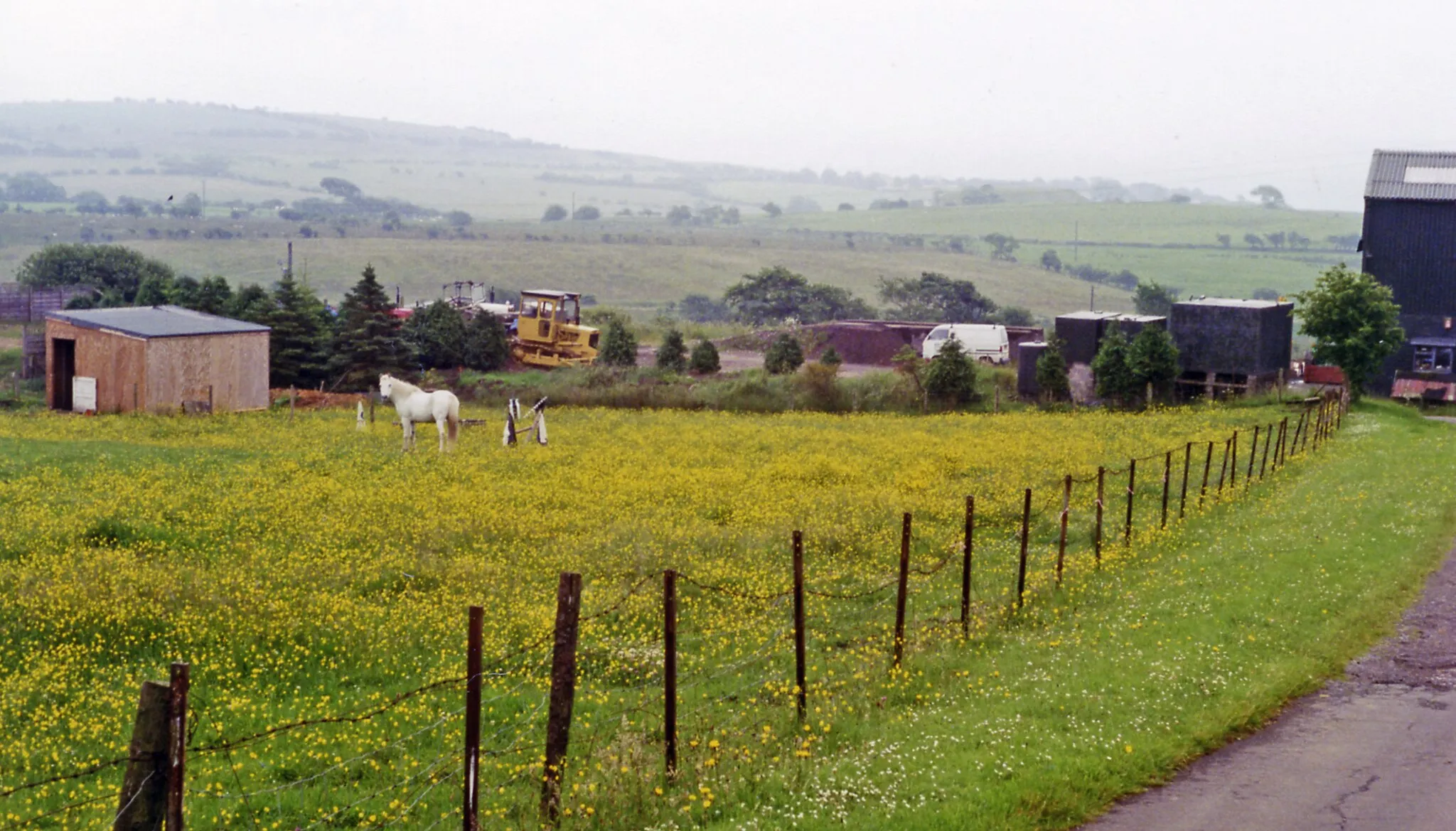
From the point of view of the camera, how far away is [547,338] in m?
66.4

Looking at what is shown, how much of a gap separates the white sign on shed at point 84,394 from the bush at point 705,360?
24712 mm

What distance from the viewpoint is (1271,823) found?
35.6ft

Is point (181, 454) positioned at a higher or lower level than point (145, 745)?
lower

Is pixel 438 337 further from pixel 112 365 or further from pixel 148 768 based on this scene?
pixel 148 768

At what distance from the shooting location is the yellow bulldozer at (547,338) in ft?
216

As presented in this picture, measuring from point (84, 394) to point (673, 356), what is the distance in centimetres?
2436

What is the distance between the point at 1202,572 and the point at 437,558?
11264 mm

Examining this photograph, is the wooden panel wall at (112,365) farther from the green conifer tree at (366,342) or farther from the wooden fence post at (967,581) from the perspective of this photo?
the wooden fence post at (967,581)

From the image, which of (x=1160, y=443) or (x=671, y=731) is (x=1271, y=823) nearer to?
(x=671, y=731)

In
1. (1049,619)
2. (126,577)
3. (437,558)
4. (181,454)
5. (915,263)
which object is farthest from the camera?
(915,263)

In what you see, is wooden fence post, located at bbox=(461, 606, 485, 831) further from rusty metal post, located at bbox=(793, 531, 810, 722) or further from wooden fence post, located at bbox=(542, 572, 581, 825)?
rusty metal post, located at bbox=(793, 531, 810, 722)

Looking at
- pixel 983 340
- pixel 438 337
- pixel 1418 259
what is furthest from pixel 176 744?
pixel 983 340

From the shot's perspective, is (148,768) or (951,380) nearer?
(148,768)

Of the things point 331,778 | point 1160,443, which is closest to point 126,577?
point 331,778
